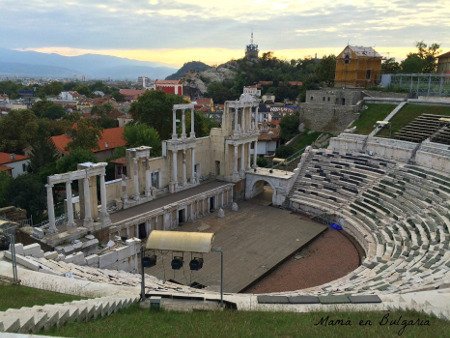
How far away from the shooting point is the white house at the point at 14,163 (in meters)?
47.3

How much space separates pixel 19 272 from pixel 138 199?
15705mm

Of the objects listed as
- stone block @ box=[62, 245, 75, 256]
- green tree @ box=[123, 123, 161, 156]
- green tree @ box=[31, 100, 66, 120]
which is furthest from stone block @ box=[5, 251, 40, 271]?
green tree @ box=[31, 100, 66, 120]

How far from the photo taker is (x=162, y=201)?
108 ft

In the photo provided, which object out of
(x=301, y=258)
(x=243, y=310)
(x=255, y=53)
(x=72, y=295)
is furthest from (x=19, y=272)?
(x=255, y=53)

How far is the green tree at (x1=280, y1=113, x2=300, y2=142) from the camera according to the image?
53606 mm

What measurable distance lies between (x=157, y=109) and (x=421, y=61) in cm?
4442

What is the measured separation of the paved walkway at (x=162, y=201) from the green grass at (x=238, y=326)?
17.3 metres

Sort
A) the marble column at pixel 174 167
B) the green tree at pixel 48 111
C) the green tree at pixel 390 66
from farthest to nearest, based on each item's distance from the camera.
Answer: the green tree at pixel 48 111 → the green tree at pixel 390 66 → the marble column at pixel 174 167

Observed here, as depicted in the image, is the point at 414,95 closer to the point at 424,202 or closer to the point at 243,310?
the point at 424,202

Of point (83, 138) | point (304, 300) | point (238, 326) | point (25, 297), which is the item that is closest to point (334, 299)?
point (304, 300)

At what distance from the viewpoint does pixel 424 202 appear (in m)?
28.3

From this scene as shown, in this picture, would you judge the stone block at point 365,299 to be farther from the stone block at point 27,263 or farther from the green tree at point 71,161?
the green tree at point 71,161

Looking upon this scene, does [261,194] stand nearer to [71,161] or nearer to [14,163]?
[71,161]

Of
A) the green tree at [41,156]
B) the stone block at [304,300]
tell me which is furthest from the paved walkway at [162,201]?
the stone block at [304,300]
